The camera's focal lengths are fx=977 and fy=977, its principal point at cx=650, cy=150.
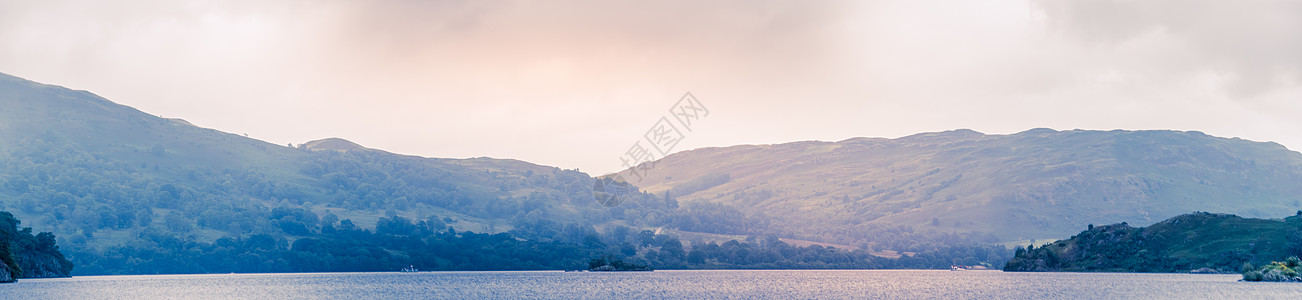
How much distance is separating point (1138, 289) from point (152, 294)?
17999 centimetres

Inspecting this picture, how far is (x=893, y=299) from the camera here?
500ft

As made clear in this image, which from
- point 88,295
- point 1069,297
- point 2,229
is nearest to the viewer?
point 1069,297

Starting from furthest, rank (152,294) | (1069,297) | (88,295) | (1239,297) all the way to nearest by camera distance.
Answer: (152,294)
(88,295)
(1069,297)
(1239,297)

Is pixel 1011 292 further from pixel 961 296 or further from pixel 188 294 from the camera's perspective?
pixel 188 294

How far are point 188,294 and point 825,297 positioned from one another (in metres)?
117

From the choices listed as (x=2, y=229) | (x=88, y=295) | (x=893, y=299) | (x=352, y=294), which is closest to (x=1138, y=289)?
(x=893, y=299)

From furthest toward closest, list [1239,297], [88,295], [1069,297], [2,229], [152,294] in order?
[2,229]
[152,294]
[88,295]
[1069,297]
[1239,297]

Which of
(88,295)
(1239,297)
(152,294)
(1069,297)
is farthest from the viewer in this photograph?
(152,294)

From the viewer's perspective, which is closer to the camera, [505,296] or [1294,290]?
[1294,290]

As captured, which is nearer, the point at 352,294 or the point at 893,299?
the point at 893,299

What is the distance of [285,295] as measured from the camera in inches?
6757

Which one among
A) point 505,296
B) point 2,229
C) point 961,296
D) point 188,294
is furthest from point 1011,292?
point 2,229

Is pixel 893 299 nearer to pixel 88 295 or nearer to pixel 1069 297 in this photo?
pixel 1069 297

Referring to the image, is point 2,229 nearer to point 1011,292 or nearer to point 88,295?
point 88,295
